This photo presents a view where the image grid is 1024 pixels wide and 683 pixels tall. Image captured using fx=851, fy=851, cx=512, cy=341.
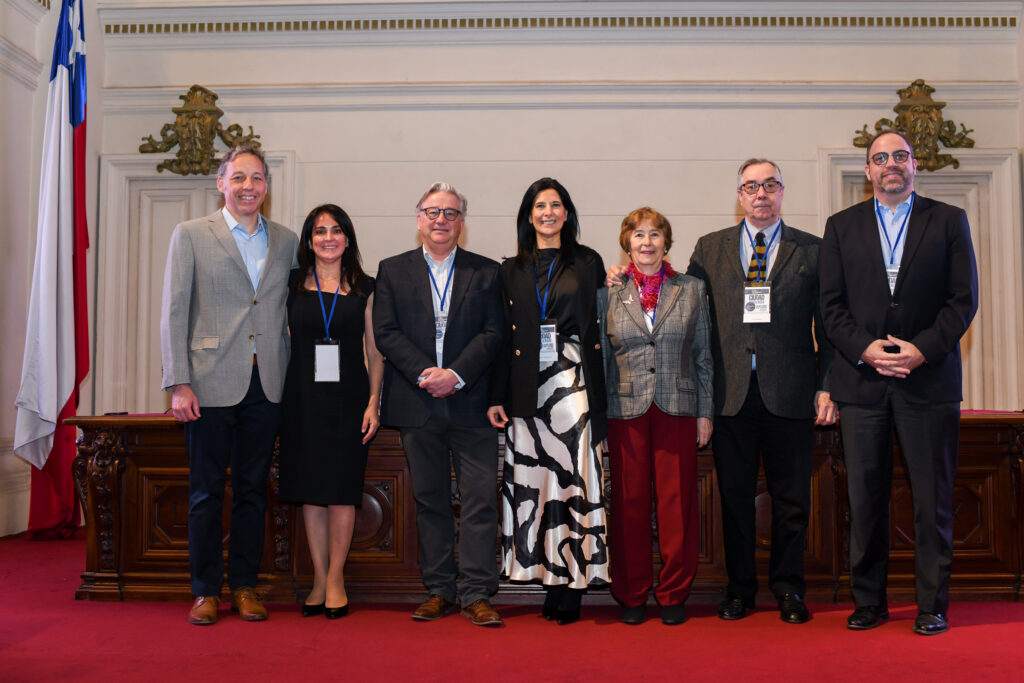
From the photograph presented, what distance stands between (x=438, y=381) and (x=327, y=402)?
44 centimetres

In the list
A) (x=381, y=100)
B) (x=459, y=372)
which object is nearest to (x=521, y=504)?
(x=459, y=372)

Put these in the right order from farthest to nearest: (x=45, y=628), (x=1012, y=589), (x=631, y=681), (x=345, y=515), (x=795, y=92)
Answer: (x=795, y=92) → (x=1012, y=589) → (x=345, y=515) → (x=45, y=628) → (x=631, y=681)

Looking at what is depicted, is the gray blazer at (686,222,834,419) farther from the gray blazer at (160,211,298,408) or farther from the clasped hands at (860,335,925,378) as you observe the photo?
the gray blazer at (160,211,298,408)

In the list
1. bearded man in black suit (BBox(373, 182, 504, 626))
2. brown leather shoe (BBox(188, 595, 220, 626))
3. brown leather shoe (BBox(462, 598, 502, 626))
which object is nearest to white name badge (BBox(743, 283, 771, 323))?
bearded man in black suit (BBox(373, 182, 504, 626))

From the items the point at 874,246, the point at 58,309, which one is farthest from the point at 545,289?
the point at 58,309

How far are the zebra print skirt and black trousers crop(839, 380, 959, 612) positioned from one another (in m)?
0.88

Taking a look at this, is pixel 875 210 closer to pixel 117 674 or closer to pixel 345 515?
pixel 345 515

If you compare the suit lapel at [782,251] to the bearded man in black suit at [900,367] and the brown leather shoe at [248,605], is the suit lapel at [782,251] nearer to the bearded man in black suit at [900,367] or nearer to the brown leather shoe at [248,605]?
the bearded man in black suit at [900,367]

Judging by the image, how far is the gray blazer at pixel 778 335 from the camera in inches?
118

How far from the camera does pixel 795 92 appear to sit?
5.93 metres

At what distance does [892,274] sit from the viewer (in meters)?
2.95

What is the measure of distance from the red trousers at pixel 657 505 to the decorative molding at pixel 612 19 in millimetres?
3825

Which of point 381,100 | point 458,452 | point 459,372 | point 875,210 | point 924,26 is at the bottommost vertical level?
point 458,452

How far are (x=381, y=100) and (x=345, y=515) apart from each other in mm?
3705
